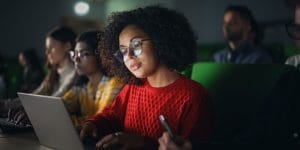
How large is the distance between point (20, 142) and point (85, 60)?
788 millimetres

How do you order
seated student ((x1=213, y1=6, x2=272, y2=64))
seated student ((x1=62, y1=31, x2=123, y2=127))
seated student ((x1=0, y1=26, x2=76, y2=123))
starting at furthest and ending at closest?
seated student ((x1=213, y1=6, x2=272, y2=64))
seated student ((x1=0, y1=26, x2=76, y2=123))
seated student ((x1=62, y1=31, x2=123, y2=127))

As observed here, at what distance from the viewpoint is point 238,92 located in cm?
151

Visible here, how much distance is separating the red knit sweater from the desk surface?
0.64ft

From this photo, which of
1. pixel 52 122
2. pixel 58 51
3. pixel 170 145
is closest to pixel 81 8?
pixel 58 51

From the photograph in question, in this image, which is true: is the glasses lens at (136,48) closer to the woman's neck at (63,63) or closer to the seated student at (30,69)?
the woman's neck at (63,63)

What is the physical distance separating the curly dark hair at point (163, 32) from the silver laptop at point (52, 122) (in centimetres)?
38

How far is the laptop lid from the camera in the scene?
1.03 m

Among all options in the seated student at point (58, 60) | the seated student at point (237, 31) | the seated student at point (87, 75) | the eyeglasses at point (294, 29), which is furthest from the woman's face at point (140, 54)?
the seated student at point (237, 31)

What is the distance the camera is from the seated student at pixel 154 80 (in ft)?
4.19

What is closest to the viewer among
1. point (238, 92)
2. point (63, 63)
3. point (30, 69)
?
point (238, 92)

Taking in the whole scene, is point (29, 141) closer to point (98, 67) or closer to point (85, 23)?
point (98, 67)

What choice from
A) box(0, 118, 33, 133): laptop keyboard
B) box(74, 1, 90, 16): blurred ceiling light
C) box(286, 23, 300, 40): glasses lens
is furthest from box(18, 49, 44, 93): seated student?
box(286, 23, 300, 40): glasses lens

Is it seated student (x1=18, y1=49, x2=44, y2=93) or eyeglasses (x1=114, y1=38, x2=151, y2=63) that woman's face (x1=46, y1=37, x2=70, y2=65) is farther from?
seated student (x1=18, y1=49, x2=44, y2=93)

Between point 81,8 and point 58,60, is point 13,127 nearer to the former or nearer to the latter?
point 58,60
